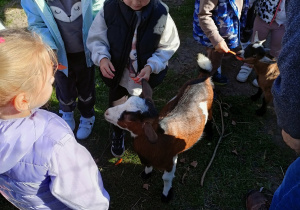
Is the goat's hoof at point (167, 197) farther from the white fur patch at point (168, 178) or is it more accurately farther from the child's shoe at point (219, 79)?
the child's shoe at point (219, 79)

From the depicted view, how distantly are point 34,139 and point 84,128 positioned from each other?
6.65 feet

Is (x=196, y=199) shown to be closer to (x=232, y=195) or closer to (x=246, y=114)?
(x=232, y=195)

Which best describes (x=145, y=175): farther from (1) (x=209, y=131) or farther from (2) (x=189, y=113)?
(1) (x=209, y=131)

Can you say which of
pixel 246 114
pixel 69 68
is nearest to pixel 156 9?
pixel 69 68

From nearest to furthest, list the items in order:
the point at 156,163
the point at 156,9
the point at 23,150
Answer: the point at 23,150 → the point at 156,9 → the point at 156,163

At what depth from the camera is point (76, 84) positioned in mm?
2980

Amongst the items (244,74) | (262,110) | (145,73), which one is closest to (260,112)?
(262,110)

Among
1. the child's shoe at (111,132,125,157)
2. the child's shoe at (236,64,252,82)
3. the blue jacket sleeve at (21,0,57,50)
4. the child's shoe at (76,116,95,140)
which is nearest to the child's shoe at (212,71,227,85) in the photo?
the child's shoe at (236,64,252,82)

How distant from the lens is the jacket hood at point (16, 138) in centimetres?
124

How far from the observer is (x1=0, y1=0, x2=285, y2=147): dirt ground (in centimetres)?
362

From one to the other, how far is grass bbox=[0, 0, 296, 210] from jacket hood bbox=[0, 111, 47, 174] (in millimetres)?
1665

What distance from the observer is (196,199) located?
281 cm

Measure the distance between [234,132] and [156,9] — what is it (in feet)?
6.39

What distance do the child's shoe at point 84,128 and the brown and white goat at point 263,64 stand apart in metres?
2.05
